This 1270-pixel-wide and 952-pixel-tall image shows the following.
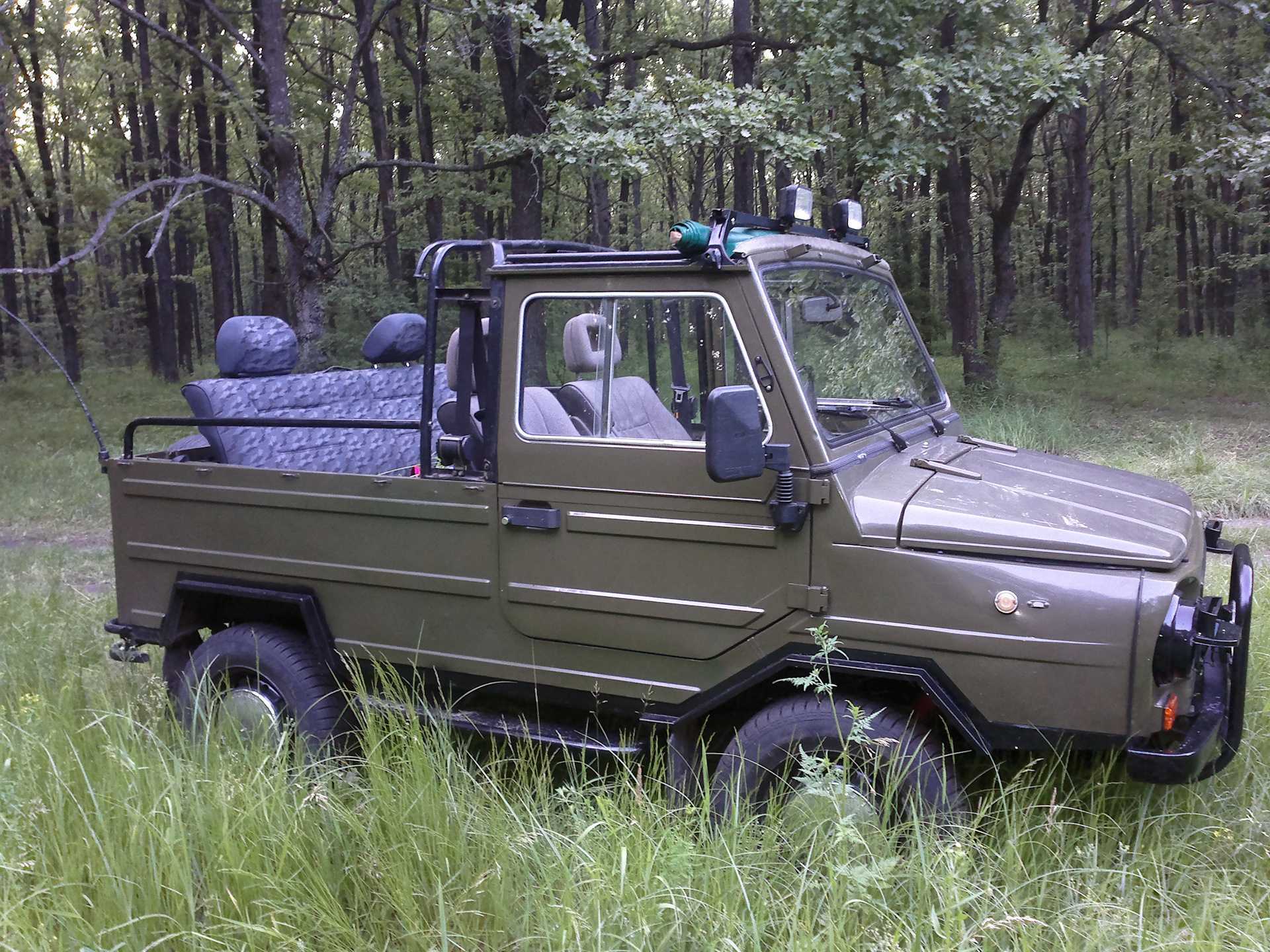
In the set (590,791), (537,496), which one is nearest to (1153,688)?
(590,791)

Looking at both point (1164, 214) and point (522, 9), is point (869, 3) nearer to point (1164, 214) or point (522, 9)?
point (522, 9)

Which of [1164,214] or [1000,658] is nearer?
[1000,658]

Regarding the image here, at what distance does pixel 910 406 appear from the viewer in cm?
430

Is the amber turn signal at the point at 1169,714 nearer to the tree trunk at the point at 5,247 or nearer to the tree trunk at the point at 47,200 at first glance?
the tree trunk at the point at 5,247

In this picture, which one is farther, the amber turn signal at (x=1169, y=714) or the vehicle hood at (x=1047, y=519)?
the vehicle hood at (x=1047, y=519)

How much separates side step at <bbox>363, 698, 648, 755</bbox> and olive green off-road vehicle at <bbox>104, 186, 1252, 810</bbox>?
0.02m

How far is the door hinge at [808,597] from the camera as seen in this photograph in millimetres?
3346

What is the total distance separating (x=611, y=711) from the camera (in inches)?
149

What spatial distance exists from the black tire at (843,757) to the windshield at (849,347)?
900 millimetres

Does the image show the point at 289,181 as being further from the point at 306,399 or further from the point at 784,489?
the point at 784,489

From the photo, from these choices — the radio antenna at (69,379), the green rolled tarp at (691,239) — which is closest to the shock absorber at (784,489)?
the green rolled tarp at (691,239)

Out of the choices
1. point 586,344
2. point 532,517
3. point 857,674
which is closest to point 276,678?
point 532,517

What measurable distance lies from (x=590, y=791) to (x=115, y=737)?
169 centimetres

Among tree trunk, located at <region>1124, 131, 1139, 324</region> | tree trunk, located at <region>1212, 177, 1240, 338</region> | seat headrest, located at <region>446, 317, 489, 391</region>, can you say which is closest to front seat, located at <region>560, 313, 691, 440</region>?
seat headrest, located at <region>446, 317, 489, 391</region>
